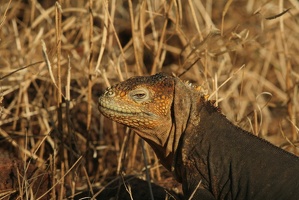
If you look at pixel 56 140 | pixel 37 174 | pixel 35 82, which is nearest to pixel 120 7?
pixel 35 82

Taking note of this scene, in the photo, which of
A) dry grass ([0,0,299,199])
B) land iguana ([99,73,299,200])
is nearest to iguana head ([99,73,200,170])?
land iguana ([99,73,299,200])

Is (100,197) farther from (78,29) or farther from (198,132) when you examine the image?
(78,29)

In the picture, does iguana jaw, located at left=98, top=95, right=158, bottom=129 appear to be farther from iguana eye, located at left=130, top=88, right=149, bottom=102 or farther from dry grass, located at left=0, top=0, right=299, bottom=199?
dry grass, located at left=0, top=0, right=299, bottom=199

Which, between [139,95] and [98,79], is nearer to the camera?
[139,95]

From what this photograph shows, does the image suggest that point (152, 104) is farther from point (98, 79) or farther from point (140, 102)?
point (98, 79)

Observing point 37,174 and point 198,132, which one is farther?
point 37,174

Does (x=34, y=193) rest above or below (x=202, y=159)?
below

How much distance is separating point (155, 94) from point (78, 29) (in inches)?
135

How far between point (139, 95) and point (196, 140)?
502 millimetres

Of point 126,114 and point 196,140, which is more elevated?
point 126,114

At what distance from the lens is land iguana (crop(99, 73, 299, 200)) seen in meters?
4.55

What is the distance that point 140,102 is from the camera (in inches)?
190

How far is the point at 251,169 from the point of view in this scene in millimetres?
4559

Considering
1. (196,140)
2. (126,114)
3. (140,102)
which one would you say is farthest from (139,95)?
(196,140)
